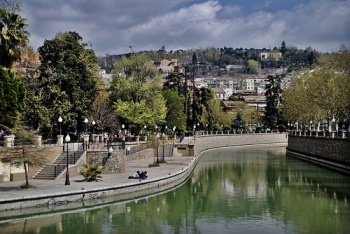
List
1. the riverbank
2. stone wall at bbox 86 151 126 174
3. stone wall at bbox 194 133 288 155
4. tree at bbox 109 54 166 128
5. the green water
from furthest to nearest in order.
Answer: stone wall at bbox 194 133 288 155 < tree at bbox 109 54 166 128 < stone wall at bbox 86 151 126 174 < the riverbank < the green water

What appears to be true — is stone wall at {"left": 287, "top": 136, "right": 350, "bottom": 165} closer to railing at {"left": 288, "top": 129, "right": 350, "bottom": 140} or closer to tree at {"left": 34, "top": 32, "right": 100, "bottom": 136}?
railing at {"left": 288, "top": 129, "right": 350, "bottom": 140}

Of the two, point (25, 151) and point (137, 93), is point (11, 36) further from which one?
point (137, 93)

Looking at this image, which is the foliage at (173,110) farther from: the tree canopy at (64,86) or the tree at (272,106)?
the tree at (272,106)

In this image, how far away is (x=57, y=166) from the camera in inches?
1636

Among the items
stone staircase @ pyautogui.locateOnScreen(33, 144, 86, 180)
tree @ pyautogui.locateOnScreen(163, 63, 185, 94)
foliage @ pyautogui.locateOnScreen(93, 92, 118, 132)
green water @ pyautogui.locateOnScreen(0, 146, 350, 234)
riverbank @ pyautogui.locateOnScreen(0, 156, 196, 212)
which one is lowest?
green water @ pyautogui.locateOnScreen(0, 146, 350, 234)

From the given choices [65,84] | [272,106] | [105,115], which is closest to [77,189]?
[65,84]

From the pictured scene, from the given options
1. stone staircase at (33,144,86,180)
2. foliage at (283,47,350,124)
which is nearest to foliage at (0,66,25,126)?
stone staircase at (33,144,86,180)

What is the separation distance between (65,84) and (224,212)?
27814 mm

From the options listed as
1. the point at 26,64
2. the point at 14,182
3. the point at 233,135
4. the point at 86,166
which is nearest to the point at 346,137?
the point at 86,166

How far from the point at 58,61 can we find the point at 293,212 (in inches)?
1217

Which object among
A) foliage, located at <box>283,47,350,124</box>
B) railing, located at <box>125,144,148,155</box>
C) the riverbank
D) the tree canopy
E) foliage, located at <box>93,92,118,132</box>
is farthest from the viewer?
foliage, located at <box>93,92,118,132</box>

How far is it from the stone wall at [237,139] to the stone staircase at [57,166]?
149 feet

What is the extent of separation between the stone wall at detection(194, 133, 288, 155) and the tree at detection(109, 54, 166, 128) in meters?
16.6

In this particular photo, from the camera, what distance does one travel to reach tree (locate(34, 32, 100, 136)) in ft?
170
